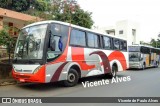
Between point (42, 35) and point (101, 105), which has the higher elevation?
point (42, 35)

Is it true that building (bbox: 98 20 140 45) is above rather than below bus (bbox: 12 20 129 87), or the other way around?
above

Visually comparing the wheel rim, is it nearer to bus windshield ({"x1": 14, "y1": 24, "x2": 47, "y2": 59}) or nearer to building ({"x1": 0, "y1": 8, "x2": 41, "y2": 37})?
bus windshield ({"x1": 14, "y1": 24, "x2": 47, "y2": 59})

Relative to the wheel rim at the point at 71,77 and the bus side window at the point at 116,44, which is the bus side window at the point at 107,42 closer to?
Answer: the bus side window at the point at 116,44

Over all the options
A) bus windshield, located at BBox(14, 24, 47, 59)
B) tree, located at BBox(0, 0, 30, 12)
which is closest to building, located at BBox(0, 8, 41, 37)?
tree, located at BBox(0, 0, 30, 12)

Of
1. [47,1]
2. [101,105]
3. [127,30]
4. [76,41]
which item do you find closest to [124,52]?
[76,41]

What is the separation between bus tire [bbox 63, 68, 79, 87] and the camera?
447 inches

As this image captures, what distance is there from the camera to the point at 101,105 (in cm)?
763

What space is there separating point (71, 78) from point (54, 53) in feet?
5.95

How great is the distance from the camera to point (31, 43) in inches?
412

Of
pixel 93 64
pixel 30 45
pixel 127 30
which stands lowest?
pixel 93 64

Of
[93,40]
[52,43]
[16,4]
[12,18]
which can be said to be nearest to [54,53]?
[52,43]

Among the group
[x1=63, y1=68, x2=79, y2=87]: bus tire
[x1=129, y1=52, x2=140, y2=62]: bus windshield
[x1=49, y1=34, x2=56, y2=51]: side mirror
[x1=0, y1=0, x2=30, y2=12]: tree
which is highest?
[x1=0, y1=0, x2=30, y2=12]: tree

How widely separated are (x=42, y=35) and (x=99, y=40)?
492 cm

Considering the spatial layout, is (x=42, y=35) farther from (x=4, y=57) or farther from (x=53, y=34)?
(x=4, y=57)
